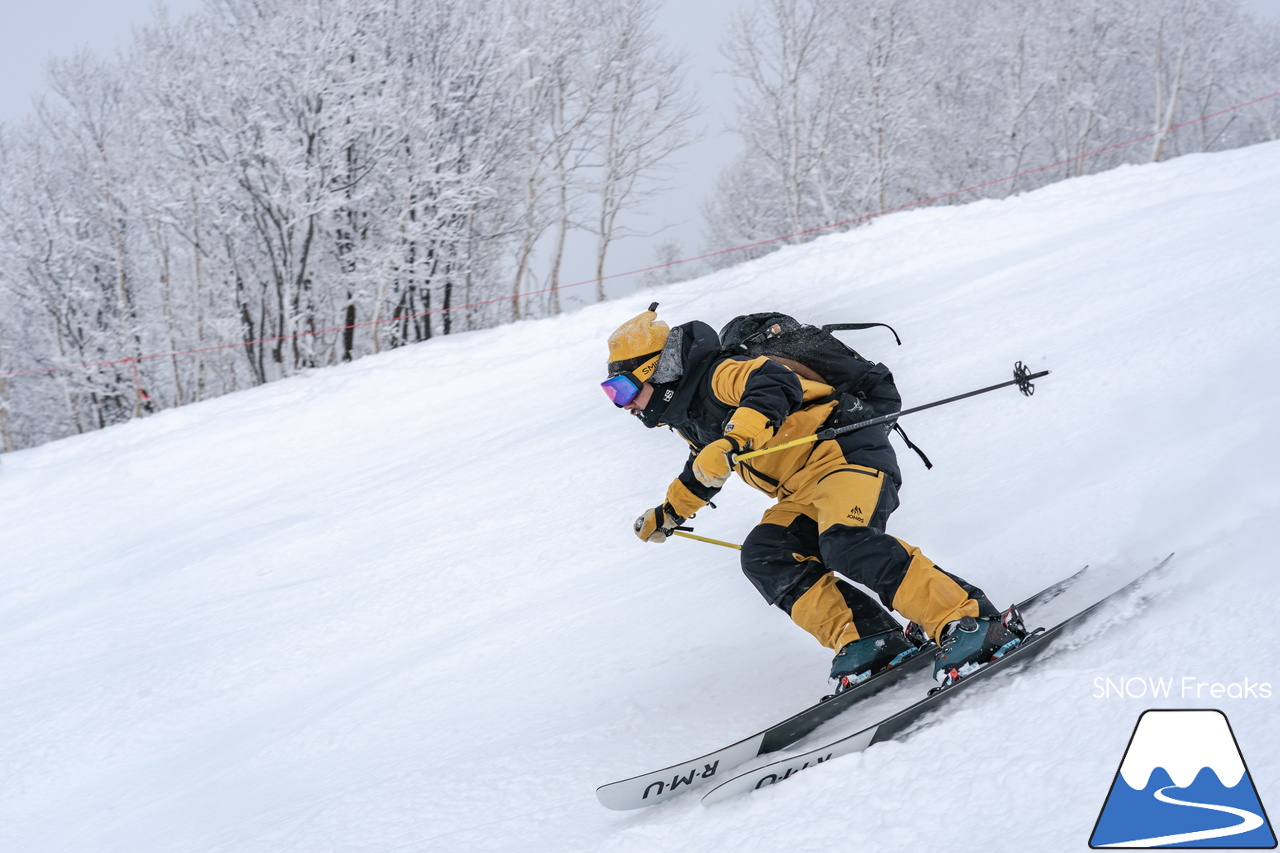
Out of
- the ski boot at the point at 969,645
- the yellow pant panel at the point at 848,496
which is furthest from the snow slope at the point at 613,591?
the yellow pant panel at the point at 848,496

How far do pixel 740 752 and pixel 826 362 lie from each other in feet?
4.71

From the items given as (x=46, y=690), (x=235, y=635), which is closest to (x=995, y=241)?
(x=235, y=635)

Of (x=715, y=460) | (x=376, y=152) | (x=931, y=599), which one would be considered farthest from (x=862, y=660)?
(x=376, y=152)

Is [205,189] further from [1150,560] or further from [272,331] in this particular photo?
[1150,560]

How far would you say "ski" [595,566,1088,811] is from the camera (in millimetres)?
2594

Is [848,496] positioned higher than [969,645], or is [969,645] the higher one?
[848,496]

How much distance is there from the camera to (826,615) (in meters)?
3.00

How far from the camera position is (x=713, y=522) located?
5441 millimetres

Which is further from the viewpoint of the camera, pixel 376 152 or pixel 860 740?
pixel 376 152

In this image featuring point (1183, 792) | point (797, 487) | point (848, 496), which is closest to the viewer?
point (1183, 792)

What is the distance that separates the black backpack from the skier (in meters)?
0.06

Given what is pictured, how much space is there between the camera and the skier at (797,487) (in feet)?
8.95

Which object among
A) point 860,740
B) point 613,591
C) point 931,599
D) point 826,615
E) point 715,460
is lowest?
point 613,591

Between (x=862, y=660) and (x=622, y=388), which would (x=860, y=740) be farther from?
(x=622, y=388)
